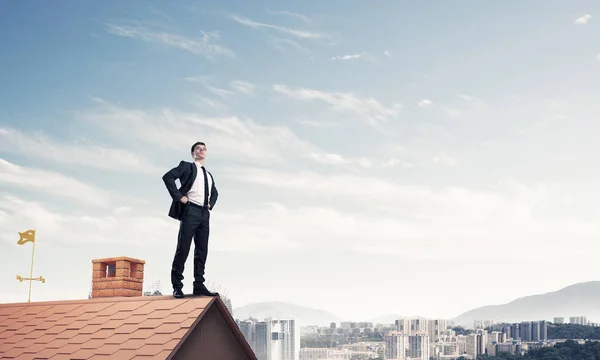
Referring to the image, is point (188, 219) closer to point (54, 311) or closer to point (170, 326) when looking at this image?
point (170, 326)

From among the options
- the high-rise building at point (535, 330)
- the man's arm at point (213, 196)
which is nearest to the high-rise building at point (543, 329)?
the high-rise building at point (535, 330)

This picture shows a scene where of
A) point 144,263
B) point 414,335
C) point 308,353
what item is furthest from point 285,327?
point 144,263

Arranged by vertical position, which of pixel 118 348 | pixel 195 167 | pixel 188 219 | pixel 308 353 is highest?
pixel 195 167

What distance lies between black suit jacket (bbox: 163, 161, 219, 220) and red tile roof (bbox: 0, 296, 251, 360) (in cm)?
119

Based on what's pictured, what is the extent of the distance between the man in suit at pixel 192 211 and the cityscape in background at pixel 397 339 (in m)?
107

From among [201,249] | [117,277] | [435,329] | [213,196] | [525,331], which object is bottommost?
[435,329]

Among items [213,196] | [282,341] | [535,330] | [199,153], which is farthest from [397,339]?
[199,153]

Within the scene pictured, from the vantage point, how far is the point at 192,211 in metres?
8.91

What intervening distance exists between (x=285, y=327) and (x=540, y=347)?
1817 inches

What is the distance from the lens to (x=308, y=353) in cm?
14450

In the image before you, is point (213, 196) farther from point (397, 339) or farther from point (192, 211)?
point (397, 339)

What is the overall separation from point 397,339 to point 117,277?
145984 millimetres

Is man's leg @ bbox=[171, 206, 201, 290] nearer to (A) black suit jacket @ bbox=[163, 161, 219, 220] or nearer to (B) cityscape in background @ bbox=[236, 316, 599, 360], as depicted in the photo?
(A) black suit jacket @ bbox=[163, 161, 219, 220]

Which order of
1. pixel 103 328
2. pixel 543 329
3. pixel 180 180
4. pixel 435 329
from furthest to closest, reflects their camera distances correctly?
pixel 435 329 → pixel 543 329 → pixel 180 180 → pixel 103 328
